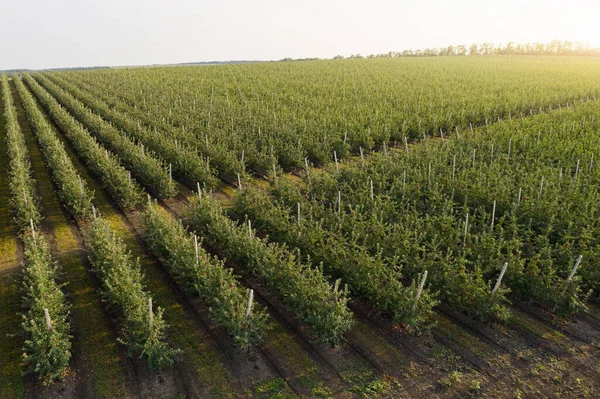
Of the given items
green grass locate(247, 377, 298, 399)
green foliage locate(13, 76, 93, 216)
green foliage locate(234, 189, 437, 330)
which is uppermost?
green foliage locate(13, 76, 93, 216)

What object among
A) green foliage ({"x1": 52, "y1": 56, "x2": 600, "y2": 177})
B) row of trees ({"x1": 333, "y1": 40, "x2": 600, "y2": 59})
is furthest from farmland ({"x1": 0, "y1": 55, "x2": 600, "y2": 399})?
row of trees ({"x1": 333, "y1": 40, "x2": 600, "y2": 59})

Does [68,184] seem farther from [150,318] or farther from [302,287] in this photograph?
[302,287]

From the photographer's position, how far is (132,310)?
7.68 m

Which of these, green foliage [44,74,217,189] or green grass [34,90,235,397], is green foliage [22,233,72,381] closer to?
green grass [34,90,235,397]

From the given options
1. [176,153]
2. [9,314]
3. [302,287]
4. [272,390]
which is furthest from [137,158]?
[272,390]

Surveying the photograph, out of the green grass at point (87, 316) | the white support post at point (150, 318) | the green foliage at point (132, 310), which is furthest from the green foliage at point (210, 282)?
the green grass at point (87, 316)

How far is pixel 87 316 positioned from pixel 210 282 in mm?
3000

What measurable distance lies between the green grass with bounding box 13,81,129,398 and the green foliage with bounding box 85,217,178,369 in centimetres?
35

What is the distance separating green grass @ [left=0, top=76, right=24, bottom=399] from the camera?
7105 mm

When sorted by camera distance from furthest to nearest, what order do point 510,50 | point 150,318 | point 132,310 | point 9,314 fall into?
point 510,50
point 9,314
point 132,310
point 150,318

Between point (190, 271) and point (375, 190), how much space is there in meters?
8.51

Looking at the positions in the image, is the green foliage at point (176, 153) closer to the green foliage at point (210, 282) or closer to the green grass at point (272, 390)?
the green foliage at point (210, 282)

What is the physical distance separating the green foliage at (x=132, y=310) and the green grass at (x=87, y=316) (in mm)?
355

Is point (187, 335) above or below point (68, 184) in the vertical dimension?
below
